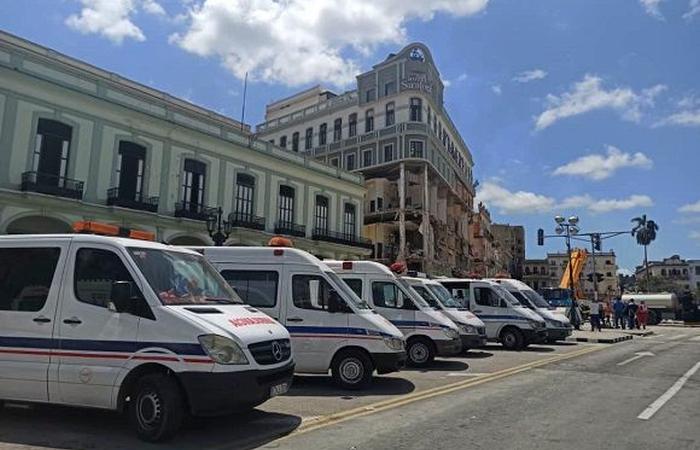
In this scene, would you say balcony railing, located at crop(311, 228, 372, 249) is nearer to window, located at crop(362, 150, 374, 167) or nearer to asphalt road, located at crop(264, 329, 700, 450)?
window, located at crop(362, 150, 374, 167)

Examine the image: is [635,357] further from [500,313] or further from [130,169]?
[130,169]

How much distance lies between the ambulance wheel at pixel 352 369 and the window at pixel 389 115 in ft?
166

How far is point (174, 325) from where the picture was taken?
6445 millimetres

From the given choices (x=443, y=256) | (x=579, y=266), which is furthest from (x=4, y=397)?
(x=443, y=256)

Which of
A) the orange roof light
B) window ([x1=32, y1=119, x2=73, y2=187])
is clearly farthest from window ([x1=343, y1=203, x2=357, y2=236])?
the orange roof light

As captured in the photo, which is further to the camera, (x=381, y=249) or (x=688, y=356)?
(x=381, y=249)

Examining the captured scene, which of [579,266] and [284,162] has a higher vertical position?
[284,162]

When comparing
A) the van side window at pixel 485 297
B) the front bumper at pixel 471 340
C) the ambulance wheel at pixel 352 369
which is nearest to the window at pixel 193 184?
the van side window at pixel 485 297

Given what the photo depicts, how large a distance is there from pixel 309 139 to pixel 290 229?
28.7m

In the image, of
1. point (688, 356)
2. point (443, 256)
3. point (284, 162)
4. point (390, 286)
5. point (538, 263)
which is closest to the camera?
point (390, 286)

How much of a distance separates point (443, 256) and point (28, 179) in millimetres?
47853

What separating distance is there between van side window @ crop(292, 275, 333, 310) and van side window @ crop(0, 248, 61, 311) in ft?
14.2

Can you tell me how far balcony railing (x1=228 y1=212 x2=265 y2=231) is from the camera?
35188 mm

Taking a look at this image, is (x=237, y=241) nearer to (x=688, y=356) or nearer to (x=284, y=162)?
(x=284, y=162)
